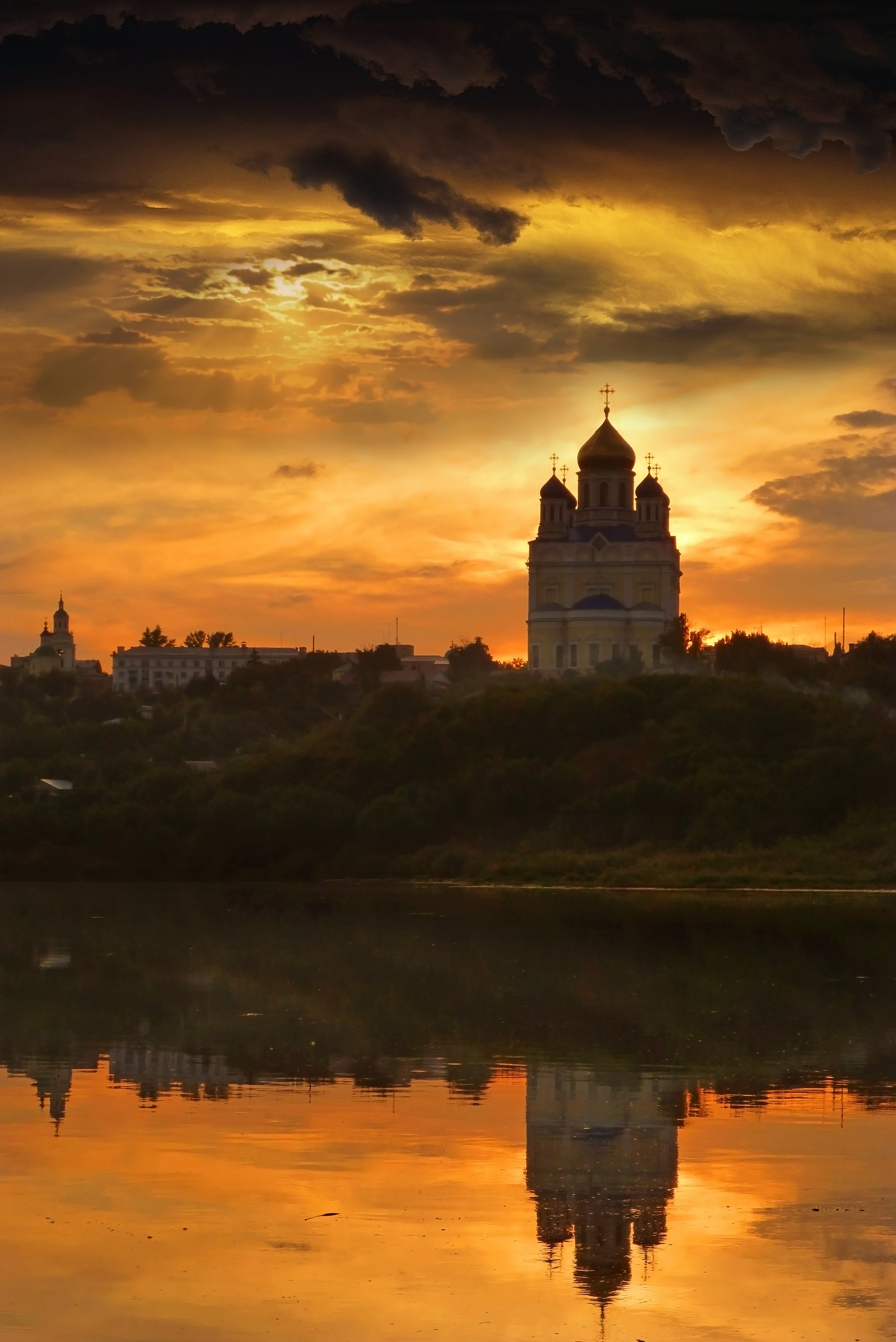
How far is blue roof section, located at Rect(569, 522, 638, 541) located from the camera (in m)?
114

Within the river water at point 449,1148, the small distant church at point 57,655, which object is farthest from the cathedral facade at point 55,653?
the river water at point 449,1148

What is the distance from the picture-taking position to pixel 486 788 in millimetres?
50938

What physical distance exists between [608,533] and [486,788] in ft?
210

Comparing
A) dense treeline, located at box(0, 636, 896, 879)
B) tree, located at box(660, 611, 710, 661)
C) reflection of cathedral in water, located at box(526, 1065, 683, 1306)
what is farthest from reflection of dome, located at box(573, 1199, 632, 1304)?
tree, located at box(660, 611, 710, 661)

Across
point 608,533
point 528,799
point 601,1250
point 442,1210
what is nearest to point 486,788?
point 528,799

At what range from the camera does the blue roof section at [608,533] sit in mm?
113688

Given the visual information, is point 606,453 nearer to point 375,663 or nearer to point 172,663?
point 375,663

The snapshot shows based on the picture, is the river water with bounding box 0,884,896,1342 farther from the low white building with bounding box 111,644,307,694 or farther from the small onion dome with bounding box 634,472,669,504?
the low white building with bounding box 111,644,307,694

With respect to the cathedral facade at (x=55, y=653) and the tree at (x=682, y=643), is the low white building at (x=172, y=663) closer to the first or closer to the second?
the cathedral facade at (x=55, y=653)

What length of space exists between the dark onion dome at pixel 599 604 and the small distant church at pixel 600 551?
0.19 feet

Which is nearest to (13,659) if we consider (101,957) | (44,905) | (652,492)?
(652,492)

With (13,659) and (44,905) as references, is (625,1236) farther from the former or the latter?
(13,659)

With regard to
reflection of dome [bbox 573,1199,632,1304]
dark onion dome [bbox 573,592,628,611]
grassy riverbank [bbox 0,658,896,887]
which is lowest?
reflection of dome [bbox 573,1199,632,1304]

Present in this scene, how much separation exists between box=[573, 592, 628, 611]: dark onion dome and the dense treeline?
49464mm
